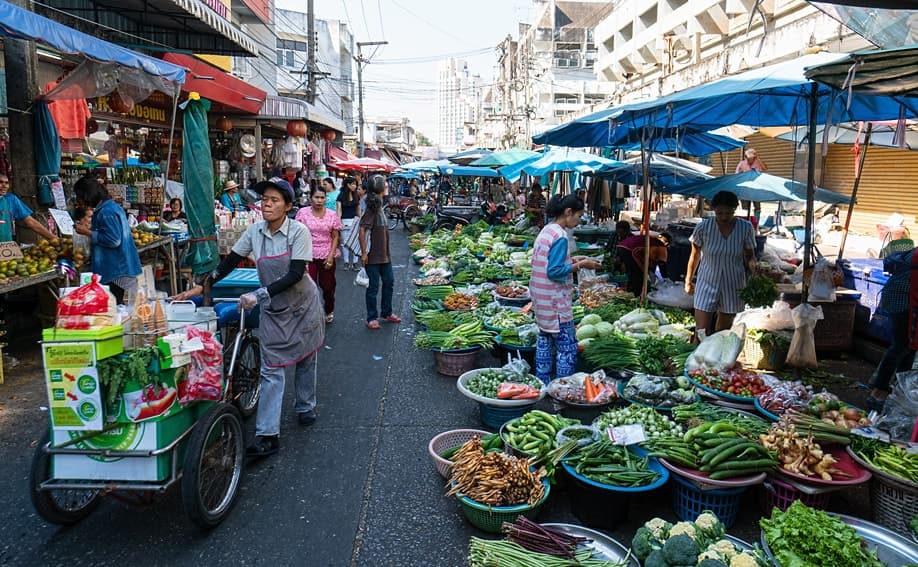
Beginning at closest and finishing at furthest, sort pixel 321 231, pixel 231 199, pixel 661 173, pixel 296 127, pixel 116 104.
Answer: pixel 321 231 < pixel 116 104 < pixel 231 199 < pixel 661 173 < pixel 296 127

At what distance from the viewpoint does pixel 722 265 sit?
6180mm

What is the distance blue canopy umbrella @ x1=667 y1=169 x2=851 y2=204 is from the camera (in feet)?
29.8

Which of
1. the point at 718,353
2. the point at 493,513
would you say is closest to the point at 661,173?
the point at 718,353

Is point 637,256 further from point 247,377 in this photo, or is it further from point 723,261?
point 247,377

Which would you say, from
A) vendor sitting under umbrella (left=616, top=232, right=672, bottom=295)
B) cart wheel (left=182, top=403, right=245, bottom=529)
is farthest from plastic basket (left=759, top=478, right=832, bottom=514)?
vendor sitting under umbrella (left=616, top=232, right=672, bottom=295)

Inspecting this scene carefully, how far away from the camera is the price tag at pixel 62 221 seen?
7160mm

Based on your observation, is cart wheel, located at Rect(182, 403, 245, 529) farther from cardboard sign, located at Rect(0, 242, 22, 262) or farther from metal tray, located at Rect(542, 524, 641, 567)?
cardboard sign, located at Rect(0, 242, 22, 262)

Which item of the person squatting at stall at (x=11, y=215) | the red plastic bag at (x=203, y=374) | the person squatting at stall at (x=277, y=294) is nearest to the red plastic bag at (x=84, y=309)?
the red plastic bag at (x=203, y=374)

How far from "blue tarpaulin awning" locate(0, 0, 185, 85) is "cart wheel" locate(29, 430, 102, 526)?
3562 millimetres

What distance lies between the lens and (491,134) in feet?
259

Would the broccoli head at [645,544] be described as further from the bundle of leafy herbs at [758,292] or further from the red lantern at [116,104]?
the red lantern at [116,104]

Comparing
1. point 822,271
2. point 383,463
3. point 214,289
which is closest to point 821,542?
point 383,463

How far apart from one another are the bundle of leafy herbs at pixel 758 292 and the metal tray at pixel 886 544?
3.40 m

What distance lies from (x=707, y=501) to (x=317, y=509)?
2444 millimetres
